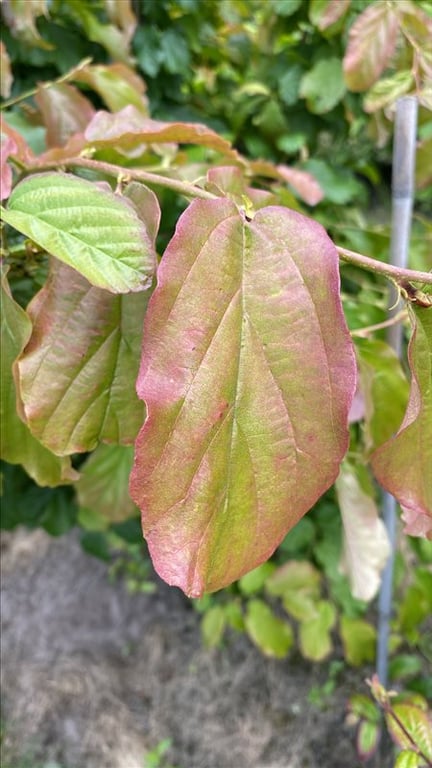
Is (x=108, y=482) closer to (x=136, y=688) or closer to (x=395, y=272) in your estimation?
(x=395, y=272)

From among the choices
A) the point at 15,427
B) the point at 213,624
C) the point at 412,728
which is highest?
Result: the point at 15,427

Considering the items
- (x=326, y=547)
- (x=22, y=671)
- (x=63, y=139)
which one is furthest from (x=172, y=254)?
(x=22, y=671)

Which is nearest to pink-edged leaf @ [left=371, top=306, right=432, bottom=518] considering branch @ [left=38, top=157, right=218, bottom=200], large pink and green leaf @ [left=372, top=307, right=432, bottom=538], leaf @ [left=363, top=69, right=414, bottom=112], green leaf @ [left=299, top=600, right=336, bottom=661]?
large pink and green leaf @ [left=372, top=307, right=432, bottom=538]

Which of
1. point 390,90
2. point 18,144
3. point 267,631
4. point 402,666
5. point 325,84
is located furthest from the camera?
point 267,631

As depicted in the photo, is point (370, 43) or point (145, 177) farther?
point (370, 43)

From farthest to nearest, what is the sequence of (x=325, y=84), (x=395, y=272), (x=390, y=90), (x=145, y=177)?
1. (x=325, y=84)
2. (x=390, y=90)
3. (x=145, y=177)
4. (x=395, y=272)

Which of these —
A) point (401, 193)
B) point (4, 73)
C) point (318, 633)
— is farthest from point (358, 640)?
point (4, 73)
